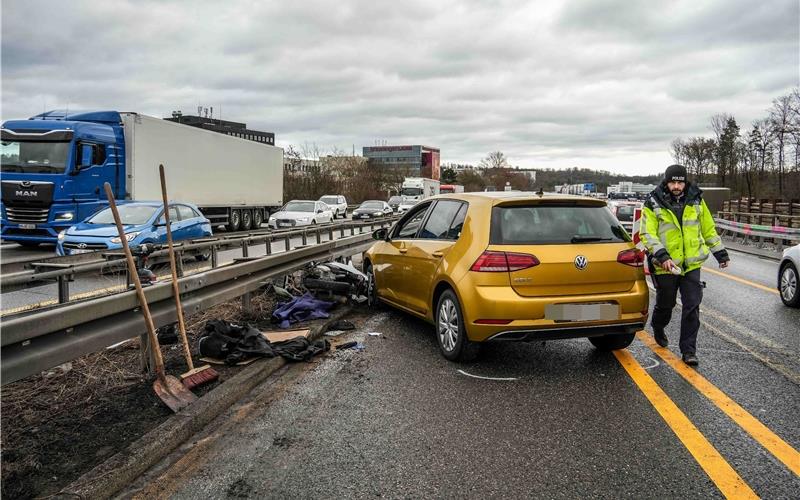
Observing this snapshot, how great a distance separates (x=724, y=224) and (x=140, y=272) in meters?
26.5

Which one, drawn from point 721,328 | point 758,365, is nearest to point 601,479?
point 758,365

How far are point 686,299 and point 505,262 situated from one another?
1928mm

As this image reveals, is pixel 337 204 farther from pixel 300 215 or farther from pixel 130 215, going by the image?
pixel 130 215

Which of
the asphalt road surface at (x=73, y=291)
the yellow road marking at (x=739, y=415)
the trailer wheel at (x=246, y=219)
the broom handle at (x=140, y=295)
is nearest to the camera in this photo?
the yellow road marking at (x=739, y=415)

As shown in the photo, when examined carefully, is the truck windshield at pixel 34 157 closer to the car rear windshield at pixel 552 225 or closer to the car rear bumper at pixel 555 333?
the car rear windshield at pixel 552 225

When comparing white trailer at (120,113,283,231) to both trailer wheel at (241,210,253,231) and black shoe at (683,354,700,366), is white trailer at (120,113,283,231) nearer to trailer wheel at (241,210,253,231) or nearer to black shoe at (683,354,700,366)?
trailer wheel at (241,210,253,231)

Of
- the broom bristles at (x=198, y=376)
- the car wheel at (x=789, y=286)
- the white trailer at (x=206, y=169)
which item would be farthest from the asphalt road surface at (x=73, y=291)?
the white trailer at (x=206, y=169)

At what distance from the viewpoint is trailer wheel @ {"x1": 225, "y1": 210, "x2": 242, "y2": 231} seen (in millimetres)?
25334

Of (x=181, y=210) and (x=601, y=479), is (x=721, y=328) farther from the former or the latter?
(x=181, y=210)

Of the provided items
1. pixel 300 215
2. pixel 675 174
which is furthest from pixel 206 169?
pixel 675 174

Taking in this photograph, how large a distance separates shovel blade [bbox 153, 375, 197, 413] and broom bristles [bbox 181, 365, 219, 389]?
86mm

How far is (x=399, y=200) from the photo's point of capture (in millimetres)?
48562

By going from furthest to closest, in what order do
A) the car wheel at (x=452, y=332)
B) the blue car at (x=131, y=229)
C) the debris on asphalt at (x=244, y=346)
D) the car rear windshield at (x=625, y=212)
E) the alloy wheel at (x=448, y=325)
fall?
the car rear windshield at (x=625, y=212)
the blue car at (x=131, y=229)
the alloy wheel at (x=448, y=325)
the car wheel at (x=452, y=332)
the debris on asphalt at (x=244, y=346)

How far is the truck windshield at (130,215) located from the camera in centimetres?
1246
